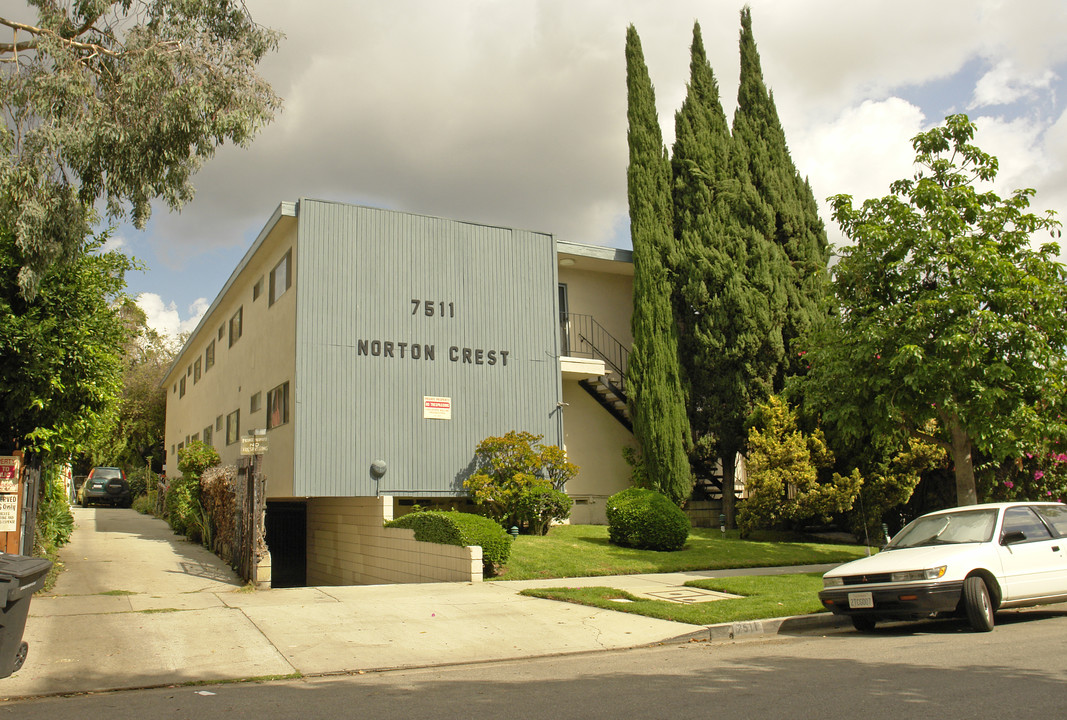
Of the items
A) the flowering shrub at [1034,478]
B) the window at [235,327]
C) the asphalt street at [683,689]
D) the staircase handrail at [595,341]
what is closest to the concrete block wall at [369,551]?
the window at [235,327]

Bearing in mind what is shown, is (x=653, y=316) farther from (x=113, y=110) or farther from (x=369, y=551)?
(x=113, y=110)

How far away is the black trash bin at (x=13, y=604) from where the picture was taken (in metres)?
5.71

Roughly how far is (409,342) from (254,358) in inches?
207

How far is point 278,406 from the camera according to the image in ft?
60.4

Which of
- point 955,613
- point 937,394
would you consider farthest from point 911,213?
point 955,613

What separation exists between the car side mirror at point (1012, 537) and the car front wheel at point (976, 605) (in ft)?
2.62

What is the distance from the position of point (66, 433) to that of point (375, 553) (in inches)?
270

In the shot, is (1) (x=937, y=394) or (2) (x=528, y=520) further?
(2) (x=528, y=520)

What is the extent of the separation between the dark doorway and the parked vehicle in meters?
15.2

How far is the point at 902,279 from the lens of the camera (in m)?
14.4

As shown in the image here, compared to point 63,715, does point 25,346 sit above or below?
above

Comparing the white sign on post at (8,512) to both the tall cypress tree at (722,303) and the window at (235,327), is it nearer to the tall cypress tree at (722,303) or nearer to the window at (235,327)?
the window at (235,327)

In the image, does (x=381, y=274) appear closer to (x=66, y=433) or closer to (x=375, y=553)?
(x=375, y=553)

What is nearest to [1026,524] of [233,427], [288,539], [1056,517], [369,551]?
[1056,517]
